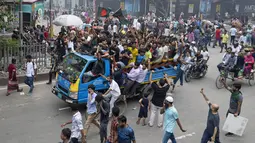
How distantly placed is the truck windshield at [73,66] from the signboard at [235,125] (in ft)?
14.2

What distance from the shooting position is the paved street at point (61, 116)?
8547 mm

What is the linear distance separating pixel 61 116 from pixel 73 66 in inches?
60.2

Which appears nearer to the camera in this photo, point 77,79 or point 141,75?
point 77,79

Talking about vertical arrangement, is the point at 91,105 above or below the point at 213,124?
above

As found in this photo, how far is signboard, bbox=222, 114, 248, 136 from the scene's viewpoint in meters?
8.55

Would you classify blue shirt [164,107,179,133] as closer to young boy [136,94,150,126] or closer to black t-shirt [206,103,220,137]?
black t-shirt [206,103,220,137]

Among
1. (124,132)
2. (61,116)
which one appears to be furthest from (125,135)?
(61,116)

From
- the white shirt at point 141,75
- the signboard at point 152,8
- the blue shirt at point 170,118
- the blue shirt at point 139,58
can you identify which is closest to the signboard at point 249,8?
the signboard at point 152,8

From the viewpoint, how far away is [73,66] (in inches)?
398

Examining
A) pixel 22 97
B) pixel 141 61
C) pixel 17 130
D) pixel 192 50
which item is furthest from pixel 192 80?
pixel 17 130

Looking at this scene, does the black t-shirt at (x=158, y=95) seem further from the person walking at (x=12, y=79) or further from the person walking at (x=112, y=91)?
the person walking at (x=12, y=79)

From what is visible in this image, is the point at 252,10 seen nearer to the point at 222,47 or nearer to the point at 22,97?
the point at 222,47

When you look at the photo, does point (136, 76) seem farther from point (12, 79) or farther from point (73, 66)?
point (12, 79)

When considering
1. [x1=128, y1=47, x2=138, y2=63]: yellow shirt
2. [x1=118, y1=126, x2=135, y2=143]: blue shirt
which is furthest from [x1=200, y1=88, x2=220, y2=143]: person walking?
[x1=128, y1=47, x2=138, y2=63]: yellow shirt
